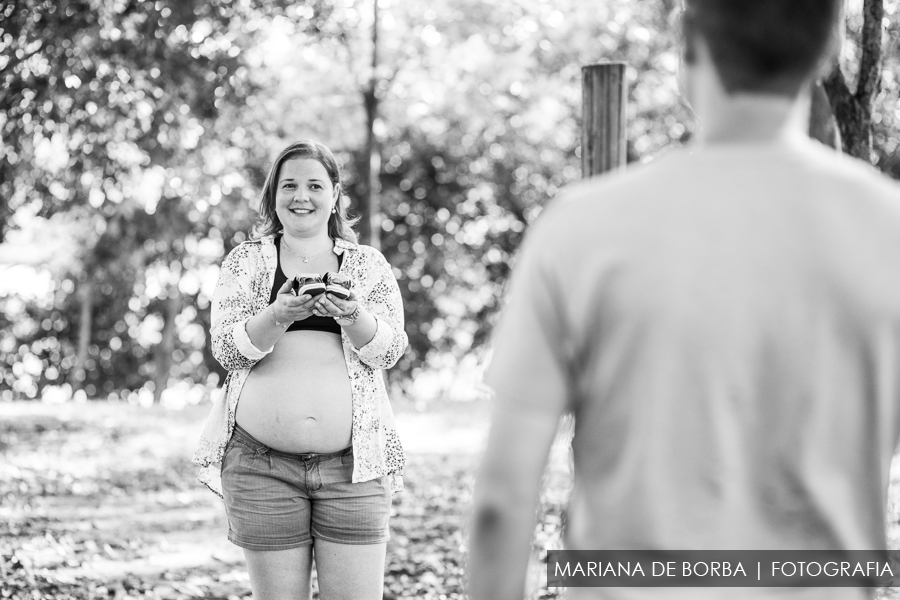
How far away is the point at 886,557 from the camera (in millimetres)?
1468

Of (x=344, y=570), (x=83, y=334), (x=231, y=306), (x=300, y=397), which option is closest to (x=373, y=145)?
(x=83, y=334)

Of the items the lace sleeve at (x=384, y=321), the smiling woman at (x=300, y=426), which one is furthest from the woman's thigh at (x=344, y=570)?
the lace sleeve at (x=384, y=321)

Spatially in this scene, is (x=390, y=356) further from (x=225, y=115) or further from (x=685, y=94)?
(x=225, y=115)

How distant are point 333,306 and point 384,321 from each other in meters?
0.36

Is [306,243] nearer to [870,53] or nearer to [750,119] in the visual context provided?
[750,119]

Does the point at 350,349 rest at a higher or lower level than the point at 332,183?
lower

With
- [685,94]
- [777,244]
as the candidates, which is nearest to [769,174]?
[777,244]

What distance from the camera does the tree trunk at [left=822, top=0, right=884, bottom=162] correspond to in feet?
18.6

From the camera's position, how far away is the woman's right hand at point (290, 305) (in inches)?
126

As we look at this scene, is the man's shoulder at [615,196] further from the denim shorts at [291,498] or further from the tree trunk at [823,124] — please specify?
the tree trunk at [823,124]

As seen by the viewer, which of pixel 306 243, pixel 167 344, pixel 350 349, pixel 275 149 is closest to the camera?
pixel 350 349

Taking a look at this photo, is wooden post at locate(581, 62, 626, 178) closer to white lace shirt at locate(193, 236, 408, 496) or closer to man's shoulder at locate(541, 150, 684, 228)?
white lace shirt at locate(193, 236, 408, 496)

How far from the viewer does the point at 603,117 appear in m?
4.60

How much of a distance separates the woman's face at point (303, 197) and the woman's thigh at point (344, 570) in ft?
3.59
